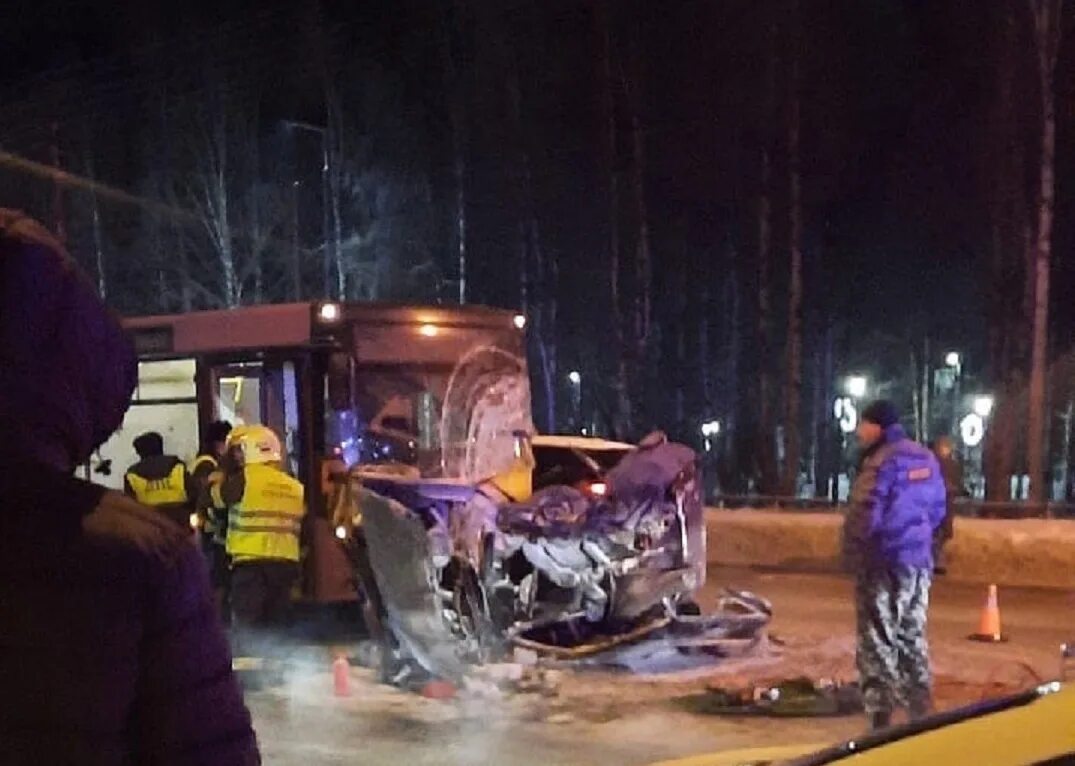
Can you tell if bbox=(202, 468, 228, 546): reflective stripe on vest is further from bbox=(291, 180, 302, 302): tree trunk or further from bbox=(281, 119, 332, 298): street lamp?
bbox=(281, 119, 332, 298): street lamp

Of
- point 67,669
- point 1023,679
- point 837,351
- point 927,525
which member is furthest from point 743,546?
point 837,351

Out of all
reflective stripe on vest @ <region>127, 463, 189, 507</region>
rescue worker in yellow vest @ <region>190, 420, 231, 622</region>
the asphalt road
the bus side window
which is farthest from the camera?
the bus side window

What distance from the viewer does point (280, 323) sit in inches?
495

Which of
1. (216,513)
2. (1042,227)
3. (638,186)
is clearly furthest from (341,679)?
(638,186)

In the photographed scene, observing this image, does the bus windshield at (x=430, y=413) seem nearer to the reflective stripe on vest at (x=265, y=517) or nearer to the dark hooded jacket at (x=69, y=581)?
the reflective stripe on vest at (x=265, y=517)

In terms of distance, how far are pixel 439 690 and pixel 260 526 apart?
1.65m

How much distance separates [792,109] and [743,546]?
11554mm

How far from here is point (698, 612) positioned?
1137cm

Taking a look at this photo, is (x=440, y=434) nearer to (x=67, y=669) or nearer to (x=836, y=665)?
(x=836, y=665)

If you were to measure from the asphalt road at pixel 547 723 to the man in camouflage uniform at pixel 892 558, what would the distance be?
355 millimetres

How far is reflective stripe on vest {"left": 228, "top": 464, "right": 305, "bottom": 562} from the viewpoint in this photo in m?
9.68

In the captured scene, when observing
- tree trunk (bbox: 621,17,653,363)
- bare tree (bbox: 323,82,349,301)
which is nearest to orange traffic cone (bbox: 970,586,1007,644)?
tree trunk (bbox: 621,17,653,363)

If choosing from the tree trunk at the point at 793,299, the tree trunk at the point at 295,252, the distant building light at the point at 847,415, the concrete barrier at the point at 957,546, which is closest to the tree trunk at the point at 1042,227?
the concrete barrier at the point at 957,546

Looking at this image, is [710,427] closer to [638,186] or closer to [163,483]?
[638,186]
